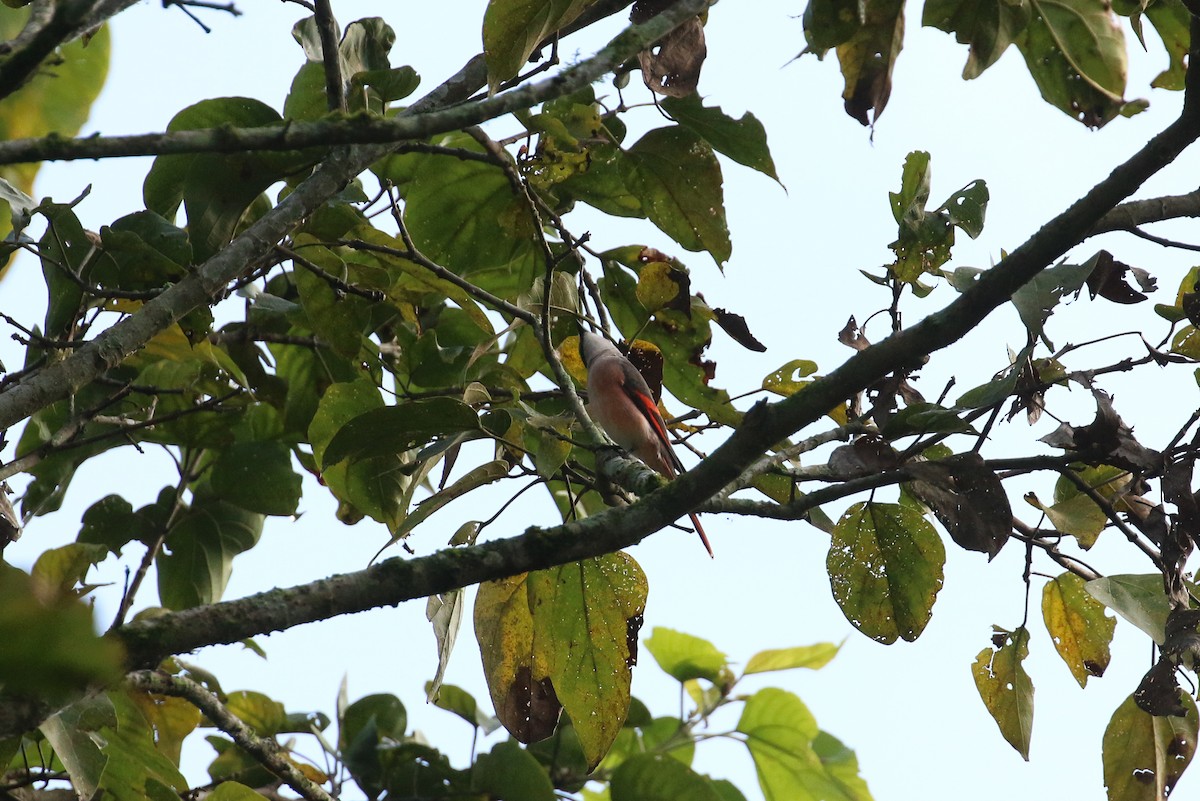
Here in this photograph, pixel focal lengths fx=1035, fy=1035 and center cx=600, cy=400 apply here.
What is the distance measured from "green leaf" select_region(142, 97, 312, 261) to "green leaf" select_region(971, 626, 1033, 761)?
2315 mm

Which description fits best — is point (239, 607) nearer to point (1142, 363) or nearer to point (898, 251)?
point (898, 251)

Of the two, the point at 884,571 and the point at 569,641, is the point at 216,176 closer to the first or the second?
the point at 569,641

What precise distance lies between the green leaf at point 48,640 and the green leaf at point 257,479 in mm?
3311

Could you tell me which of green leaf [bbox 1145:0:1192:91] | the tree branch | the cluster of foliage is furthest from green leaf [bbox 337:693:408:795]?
green leaf [bbox 1145:0:1192:91]

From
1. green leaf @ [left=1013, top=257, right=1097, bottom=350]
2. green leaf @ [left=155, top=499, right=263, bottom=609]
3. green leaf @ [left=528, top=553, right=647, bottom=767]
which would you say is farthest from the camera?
green leaf @ [left=155, top=499, right=263, bottom=609]

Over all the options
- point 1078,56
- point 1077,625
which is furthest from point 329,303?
point 1077,625

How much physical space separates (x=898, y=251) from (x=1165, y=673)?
3.93ft

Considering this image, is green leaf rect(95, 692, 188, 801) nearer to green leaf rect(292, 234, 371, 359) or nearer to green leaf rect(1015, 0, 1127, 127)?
green leaf rect(292, 234, 371, 359)

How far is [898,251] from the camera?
8.88 feet

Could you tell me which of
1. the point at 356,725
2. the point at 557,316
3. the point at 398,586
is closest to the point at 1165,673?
the point at 398,586

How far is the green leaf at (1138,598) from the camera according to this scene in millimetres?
2543

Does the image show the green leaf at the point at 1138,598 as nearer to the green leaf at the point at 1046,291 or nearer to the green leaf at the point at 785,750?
the green leaf at the point at 1046,291

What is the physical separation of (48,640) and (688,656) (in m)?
4.38

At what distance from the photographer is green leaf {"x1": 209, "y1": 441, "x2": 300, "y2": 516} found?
12.1 feet
